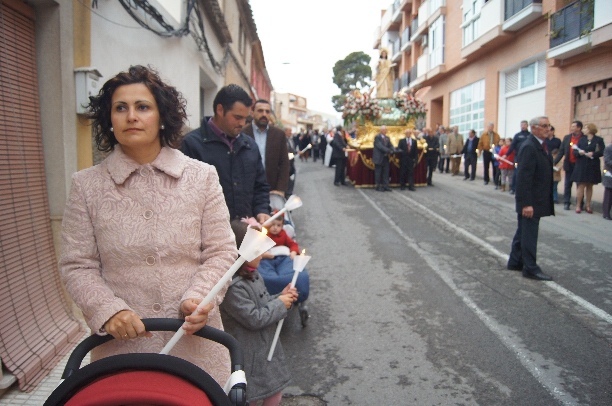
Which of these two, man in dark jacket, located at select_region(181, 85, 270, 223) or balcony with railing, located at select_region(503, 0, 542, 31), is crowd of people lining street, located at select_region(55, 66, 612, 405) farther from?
balcony with railing, located at select_region(503, 0, 542, 31)

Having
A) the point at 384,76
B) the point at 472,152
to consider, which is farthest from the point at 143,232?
A: the point at 384,76

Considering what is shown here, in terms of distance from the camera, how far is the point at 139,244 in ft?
6.43

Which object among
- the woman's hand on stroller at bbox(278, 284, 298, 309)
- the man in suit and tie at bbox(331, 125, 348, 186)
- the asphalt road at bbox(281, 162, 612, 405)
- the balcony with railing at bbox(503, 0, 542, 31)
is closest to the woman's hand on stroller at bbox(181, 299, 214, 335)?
the woman's hand on stroller at bbox(278, 284, 298, 309)

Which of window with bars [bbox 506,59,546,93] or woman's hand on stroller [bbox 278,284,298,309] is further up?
window with bars [bbox 506,59,546,93]

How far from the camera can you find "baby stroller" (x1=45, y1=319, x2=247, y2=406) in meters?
1.45

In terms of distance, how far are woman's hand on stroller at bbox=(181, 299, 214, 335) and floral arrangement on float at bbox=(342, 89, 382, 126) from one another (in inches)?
609

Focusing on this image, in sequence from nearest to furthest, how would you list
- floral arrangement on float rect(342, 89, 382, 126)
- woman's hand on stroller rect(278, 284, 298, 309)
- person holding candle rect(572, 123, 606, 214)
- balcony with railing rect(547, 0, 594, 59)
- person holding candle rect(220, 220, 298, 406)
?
1. person holding candle rect(220, 220, 298, 406)
2. woman's hand on stroller rect(278, 284, 298, 309)
3. person holding candle rect(572, 123, 606, 214)
4. balcony with railing rect(547, 0, 594, 59)
5. floral arrangement on float rect(342, 89, 382, 126)

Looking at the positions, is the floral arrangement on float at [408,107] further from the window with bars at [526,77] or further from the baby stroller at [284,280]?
the baby stroller at [284,280]

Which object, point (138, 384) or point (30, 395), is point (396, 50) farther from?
point (138, 384)

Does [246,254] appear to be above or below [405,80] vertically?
below

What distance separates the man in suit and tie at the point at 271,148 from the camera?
5723 millimetres

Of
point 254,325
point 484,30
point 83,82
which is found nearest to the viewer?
point 254,325

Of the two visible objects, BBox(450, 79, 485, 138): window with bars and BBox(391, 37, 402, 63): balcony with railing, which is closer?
BBox(450, 79, 485, 138): window with bars

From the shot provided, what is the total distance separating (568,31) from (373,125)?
6.33 meters
